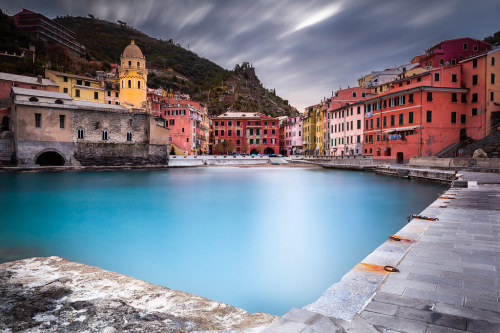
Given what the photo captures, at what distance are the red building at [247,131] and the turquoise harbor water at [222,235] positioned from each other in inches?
1849

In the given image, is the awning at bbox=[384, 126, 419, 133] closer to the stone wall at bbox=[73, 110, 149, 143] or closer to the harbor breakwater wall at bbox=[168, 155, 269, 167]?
the harbor breakwater wall at bbox=[168, 155, 269, 167]

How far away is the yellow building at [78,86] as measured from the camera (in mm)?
51156

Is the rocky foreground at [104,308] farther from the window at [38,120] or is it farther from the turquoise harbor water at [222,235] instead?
the window at [38,120]

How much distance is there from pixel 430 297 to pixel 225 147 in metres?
61.5

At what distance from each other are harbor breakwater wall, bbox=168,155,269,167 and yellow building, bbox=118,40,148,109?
12597 mm

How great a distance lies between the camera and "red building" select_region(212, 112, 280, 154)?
66250 millimetres

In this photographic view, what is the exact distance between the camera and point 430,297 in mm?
2668

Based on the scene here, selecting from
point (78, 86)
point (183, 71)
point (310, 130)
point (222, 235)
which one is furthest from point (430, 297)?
point (183, 71)

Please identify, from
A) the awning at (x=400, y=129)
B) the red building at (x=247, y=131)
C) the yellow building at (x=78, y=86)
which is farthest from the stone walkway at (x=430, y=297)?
the red building at (x=247, y=131)

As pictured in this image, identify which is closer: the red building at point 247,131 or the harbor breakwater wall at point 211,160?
the harbor breakwater wall at point 211,160

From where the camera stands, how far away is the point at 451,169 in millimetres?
21422

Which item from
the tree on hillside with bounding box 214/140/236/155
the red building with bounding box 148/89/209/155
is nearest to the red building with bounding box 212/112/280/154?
the tree on hillside with bounding box 214/140/236/155

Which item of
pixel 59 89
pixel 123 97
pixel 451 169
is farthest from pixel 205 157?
pixel 451 169

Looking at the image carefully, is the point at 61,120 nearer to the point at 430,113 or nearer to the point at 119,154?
the point at 119,154
